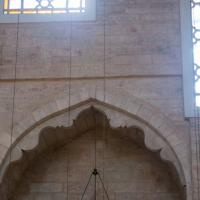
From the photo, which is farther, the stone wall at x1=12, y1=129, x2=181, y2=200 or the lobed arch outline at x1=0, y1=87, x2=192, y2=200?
the stone wall at x1=12, y1=129, x2=181, y2=200

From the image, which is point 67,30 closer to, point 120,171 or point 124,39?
point 124,39

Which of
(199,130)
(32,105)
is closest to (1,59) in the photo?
(32,105)

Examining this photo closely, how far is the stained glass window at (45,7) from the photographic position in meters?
10.2

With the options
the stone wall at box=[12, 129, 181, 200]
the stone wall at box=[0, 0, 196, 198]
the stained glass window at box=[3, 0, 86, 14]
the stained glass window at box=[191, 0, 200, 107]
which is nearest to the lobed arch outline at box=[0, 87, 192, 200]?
the stone wall at box=[0, 0, 196, 198]

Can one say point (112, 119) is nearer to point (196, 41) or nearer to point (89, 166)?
point (89, 166)

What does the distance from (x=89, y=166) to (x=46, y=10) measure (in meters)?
2.46

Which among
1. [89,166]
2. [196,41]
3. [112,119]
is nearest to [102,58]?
[112,119]

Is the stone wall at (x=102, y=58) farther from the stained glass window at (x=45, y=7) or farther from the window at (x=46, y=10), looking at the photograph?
the stained glass window at (x=45, y=7)

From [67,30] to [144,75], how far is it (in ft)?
4.45

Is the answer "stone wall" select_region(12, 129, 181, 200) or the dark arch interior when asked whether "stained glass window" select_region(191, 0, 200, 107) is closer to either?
the dark arch interior

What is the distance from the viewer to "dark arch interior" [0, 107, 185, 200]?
9.70m

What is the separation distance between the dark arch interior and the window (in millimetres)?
1504

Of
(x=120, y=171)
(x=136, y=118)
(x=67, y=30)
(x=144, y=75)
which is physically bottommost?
(x=120, y=171)

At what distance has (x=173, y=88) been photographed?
373 inches
